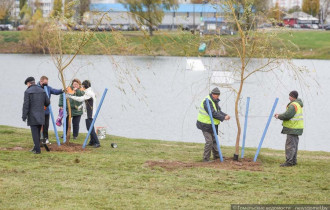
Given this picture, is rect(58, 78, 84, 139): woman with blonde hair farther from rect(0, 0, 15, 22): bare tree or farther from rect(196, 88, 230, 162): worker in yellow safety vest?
rect(0, 0, 15, 22): bare tree

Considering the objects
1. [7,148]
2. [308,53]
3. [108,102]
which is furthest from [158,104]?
[308,53]

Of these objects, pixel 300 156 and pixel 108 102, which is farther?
pixel 108 102

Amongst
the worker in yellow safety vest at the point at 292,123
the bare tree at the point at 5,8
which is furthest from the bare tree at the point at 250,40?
the bare tree at the point at 5,8

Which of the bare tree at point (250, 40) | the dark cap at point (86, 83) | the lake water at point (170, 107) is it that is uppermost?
the bare tree at point (250, 40)

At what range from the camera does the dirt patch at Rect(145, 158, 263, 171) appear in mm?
14608

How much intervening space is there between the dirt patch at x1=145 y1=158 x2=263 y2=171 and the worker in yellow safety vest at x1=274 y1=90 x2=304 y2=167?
0.81 m

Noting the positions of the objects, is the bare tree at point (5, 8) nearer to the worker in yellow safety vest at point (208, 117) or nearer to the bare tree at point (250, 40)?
the bare tree at point (250, 40)

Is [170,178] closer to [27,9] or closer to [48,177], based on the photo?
[48,177]

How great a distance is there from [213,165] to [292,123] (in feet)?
7.20

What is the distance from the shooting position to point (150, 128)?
28.7 m

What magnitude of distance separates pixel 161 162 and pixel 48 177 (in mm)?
3493

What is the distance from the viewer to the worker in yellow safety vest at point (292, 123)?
14.9m

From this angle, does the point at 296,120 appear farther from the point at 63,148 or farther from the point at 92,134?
the point at 63,148

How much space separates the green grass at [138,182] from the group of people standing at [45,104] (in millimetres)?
675
